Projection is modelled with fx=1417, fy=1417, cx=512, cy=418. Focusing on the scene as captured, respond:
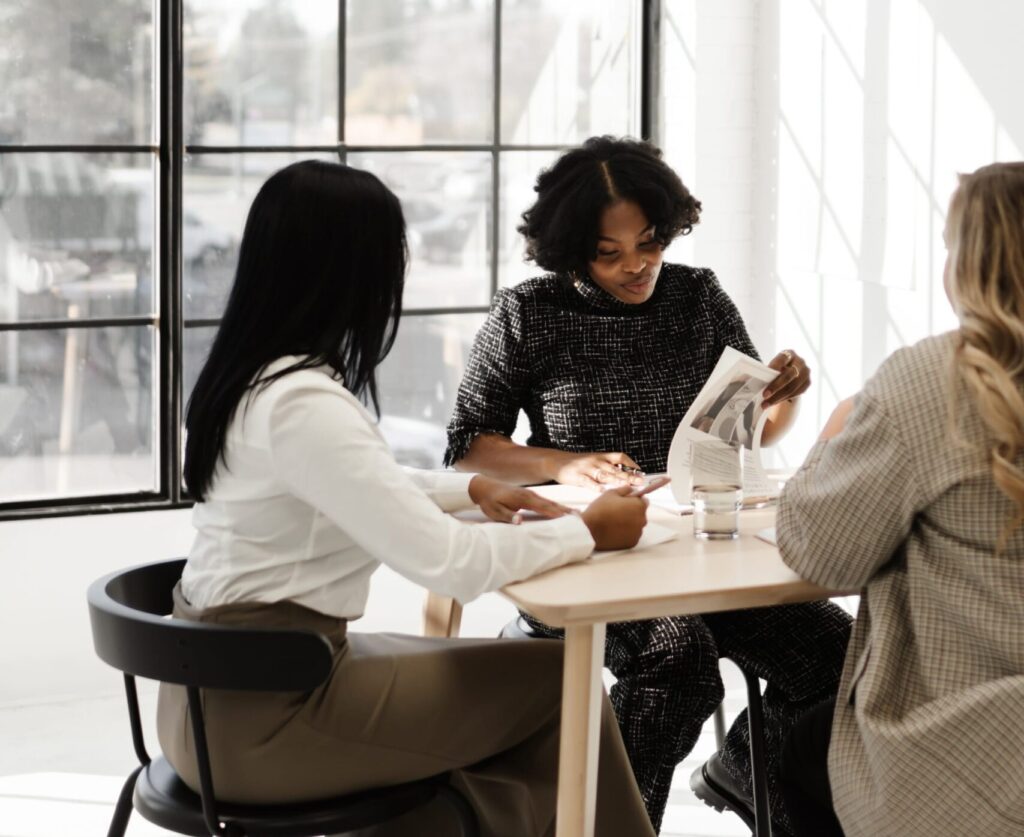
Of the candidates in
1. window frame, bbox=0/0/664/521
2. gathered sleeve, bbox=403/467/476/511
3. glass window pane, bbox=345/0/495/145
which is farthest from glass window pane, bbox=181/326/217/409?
gathered sleeve, bbox=403/467/476/511

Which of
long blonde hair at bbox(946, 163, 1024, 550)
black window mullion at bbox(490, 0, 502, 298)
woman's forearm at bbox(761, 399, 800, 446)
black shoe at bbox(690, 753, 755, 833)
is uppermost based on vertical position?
black window mullion at bbox(490, 0, 502, 298)

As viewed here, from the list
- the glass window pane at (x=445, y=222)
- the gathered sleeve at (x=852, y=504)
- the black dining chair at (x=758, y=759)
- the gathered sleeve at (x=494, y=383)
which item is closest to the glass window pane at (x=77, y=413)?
the glass window pane at (x=445, y=222)

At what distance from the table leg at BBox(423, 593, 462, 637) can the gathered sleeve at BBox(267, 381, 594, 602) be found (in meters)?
0.74

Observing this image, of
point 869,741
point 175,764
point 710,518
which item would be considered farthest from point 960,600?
point 175,764

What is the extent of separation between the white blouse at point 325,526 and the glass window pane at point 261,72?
2.19 metres

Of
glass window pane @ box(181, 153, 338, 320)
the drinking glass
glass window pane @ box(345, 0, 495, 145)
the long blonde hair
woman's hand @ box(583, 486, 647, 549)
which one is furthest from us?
glass window pane @ box(345, 0, 495, 145)

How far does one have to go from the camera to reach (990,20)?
299 centimetres

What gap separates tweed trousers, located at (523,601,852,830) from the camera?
7.41 ft

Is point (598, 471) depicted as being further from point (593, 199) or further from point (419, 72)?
point (419, 72)

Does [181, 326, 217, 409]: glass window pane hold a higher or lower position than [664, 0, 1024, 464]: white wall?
lower

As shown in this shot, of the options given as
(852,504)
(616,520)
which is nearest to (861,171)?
(616,520)

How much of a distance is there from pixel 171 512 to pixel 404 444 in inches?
27.9

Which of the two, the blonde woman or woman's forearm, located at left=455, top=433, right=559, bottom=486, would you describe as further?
woman's forearm, located at left=455, top=433, right=559, bottom=486

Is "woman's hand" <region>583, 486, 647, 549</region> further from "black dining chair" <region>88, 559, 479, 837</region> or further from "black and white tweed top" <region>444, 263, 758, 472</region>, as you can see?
"black and white tweed top" <region>444, 263, 758, 472</region>
